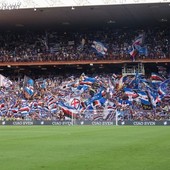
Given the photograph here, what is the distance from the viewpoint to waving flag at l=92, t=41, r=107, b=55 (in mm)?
58281

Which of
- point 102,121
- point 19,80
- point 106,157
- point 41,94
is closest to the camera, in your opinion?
point 106,157

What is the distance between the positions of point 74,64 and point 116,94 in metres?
7.30

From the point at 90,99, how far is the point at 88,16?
9.40m

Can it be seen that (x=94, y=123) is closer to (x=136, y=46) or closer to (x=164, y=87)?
(x=164, y=87)

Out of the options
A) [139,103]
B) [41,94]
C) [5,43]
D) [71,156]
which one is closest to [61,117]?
[41,94]

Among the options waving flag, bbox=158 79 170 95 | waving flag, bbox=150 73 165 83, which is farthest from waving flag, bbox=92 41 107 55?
waving flag, bbox=158 79 170 95

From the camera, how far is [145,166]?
9.06m

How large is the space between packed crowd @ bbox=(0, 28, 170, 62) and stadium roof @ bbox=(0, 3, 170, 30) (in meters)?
1.43

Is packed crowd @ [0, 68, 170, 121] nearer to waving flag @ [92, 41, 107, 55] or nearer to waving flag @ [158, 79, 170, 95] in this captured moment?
waving flag @ [158, 79, 170, 95]

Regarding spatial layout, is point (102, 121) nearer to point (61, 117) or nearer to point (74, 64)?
point (61, 117)

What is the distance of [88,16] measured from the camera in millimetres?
54094

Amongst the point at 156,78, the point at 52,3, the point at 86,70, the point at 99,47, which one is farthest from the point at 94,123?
the point at 86,70

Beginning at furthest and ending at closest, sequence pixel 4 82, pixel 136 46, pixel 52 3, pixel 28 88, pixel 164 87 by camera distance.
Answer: pixel 4 82, pixel 136 46, pixel 28 88, pixel 164 87, pixel 52 3

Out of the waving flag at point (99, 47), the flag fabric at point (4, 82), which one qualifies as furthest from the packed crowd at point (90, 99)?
the waving flag at point (99, 47)
